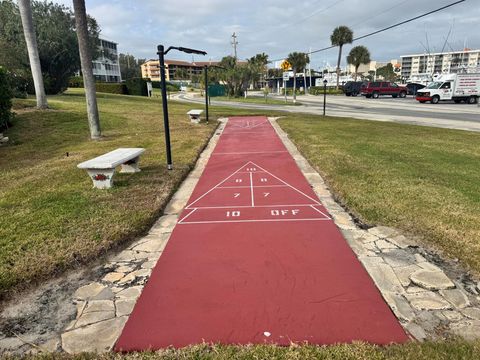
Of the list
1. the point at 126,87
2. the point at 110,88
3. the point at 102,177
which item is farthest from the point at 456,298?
the point at 126,87

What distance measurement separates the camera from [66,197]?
630 cm

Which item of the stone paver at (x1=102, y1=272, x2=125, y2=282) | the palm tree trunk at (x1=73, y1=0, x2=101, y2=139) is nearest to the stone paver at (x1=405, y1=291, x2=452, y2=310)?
the stone paver at (x1=102, y1=272, x2=125, y2=282)

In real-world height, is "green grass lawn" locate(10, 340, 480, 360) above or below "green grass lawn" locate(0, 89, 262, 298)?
below

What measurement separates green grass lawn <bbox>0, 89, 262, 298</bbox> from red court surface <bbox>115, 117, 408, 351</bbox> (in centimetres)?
100

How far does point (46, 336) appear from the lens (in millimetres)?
3014

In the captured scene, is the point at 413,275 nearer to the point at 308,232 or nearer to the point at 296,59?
the point at 308,232

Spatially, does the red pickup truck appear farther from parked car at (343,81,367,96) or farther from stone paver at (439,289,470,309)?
stone paver at (439,289,470,309)

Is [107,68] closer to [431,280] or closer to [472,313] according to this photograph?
[431,280]

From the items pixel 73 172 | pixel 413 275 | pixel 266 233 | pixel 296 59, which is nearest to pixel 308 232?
pixel 266 233

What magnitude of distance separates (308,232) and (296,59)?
2433 inches

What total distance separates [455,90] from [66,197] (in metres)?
36.2

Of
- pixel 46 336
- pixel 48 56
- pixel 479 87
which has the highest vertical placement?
pixel 48 56

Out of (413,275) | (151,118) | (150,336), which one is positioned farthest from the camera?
(151,118)

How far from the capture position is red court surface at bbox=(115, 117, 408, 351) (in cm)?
299
